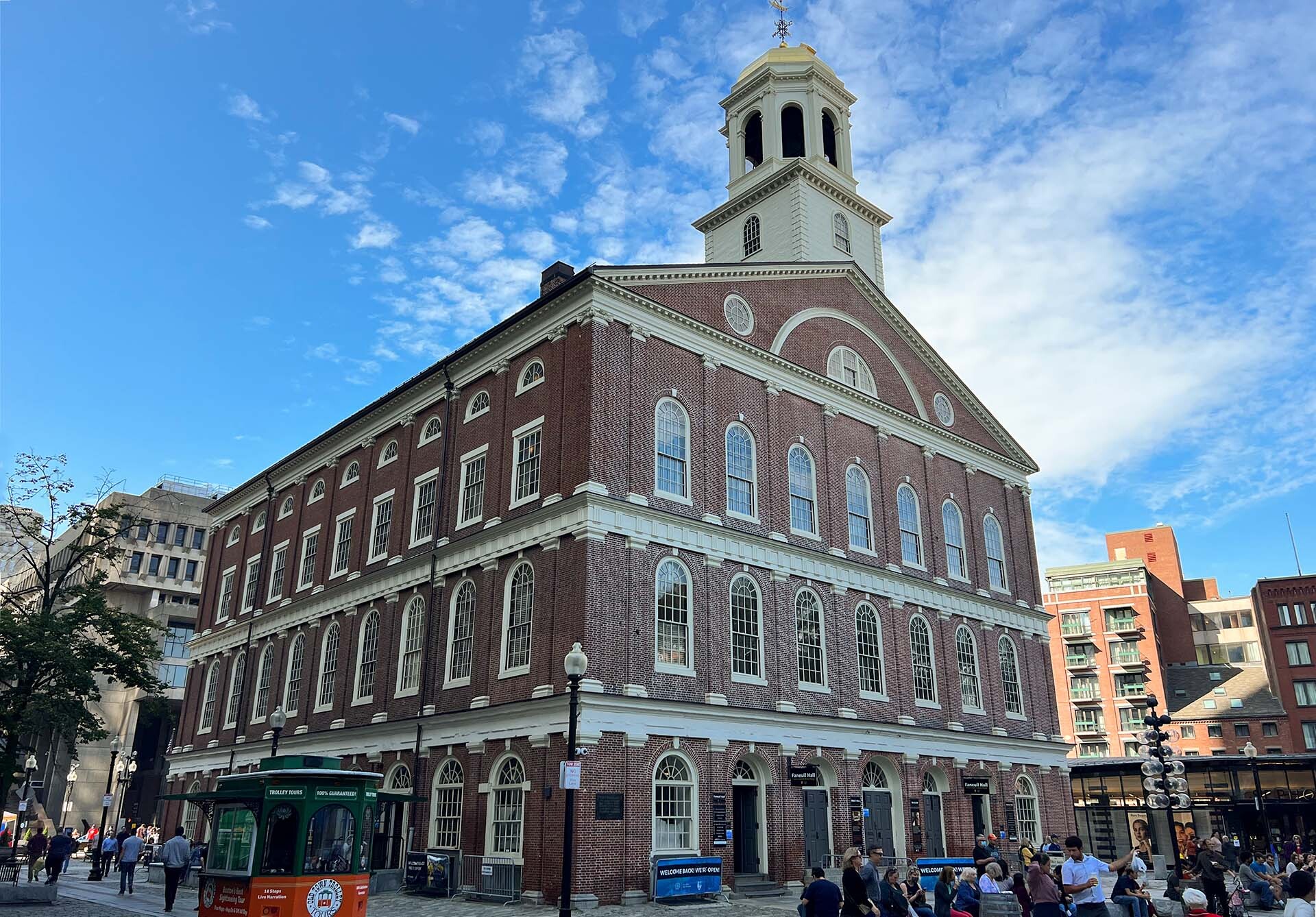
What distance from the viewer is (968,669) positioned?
129 ft

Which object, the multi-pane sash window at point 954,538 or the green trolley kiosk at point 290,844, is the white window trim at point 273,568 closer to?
the multi-pane sash window at point 954,538

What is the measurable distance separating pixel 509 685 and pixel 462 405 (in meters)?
11.1

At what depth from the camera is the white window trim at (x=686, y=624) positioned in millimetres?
28109

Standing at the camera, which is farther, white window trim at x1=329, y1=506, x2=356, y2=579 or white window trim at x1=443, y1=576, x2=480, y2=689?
white window trim at x1=329, y1=506, x2=356, y2=579

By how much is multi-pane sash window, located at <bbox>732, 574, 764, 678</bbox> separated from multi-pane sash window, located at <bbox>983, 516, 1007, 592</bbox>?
15366 mm

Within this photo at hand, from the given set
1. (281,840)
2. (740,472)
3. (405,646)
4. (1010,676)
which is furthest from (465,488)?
(1010,676)

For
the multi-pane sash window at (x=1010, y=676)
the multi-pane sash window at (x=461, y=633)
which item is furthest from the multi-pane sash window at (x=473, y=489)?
the multi-pane sash window at (x=1010, y=676)

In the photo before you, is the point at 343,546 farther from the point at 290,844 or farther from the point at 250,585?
the point at 290,844

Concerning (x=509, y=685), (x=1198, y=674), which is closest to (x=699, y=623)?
(x=509, y=685)

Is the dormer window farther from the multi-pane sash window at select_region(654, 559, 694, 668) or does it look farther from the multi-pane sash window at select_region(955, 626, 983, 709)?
the multi-pane sash window at select_region(654, 559, 694, 668)

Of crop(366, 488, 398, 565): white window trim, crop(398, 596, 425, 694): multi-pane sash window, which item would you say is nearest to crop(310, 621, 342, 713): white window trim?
crop(366, 488, 398, 565): white window trim

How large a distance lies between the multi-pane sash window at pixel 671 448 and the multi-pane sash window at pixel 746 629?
3.42 metres

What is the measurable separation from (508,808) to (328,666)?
46.4 ft

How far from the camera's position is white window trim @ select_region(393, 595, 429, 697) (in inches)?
1305
